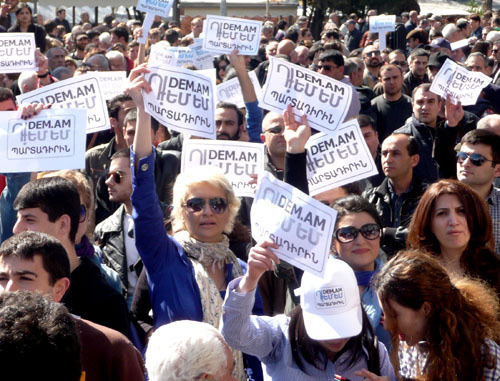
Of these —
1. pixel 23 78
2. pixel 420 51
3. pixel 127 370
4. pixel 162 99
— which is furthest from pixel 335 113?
pixel 420 51

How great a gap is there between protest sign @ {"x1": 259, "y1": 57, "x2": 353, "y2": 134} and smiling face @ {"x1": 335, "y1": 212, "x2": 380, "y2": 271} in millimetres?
1009

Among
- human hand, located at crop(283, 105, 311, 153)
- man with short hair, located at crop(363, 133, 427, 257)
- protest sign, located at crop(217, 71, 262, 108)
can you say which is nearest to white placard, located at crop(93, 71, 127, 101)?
protest sign, located at crop(217, 71, 262, 108)

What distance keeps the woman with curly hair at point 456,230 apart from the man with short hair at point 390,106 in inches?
181

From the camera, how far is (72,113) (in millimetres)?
5125

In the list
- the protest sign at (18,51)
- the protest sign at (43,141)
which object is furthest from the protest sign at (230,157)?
the protest sign at (18,51)

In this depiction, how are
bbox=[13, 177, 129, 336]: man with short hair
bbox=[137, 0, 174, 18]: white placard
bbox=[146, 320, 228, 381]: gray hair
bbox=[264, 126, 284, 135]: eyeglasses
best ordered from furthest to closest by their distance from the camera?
bbox=[137, 0, 174, 18]: white placard, bbox=[264, 126, 284, 135]: eyeglasses, bbox=[13, 177, 129, 336]: man with short hair, bbox=[146, 320, 228, 381]: gray hair

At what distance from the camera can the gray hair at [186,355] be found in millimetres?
2662

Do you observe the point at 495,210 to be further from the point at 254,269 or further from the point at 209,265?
the point at 254,269

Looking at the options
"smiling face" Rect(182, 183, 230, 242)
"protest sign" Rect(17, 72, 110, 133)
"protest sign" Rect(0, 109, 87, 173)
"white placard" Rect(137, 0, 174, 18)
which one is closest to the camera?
"smiling face" Rect(182, 183, 230, 242)

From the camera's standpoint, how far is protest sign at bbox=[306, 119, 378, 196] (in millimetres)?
5148

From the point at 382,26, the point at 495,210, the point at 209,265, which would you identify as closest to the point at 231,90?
the point at 495,210

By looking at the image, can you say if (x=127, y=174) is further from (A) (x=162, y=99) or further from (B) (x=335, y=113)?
(B) (x=335, y=113)

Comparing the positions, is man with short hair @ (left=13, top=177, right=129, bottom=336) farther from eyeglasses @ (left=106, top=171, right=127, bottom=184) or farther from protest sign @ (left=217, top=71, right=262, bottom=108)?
protest sign @ (left=217, top=71, right=262, bottom=108)

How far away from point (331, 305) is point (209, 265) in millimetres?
918
